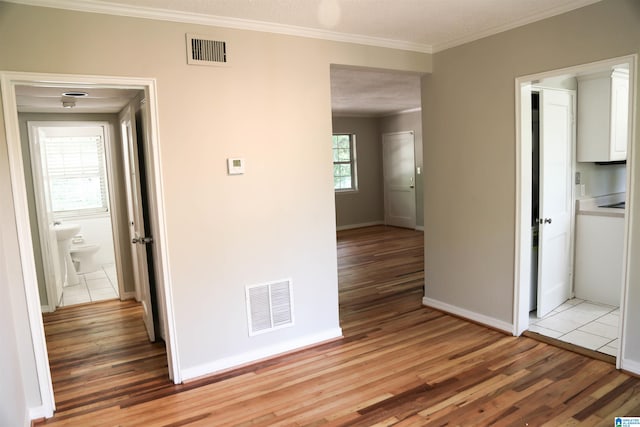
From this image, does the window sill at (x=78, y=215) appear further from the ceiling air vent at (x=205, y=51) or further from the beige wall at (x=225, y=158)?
the ceiling air vent at (x=205, y=51)

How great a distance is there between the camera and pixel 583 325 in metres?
3.64

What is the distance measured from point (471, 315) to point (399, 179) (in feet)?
18.6

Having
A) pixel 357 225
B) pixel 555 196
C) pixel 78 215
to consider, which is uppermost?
pixel 555 196

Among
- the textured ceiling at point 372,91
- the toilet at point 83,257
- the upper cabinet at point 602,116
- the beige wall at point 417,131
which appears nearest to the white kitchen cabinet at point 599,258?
the upper cabinet at point 602,116

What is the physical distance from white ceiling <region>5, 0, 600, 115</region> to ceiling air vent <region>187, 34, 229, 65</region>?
0.12 meters

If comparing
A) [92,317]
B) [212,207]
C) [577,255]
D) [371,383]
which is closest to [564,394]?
[371,383]

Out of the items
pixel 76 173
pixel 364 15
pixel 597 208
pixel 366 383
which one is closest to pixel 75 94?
pixel 364 15

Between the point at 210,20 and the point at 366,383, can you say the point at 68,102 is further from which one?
the point at 366,383

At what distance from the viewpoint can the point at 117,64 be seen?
104 inches

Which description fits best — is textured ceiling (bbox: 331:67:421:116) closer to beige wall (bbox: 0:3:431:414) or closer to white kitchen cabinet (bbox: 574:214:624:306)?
beige wall (bbox: 0:3:431:414)

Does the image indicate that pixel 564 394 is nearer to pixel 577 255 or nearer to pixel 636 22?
pixel 577 255

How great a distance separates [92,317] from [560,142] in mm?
4757

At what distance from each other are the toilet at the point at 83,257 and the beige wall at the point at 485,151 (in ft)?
15.6

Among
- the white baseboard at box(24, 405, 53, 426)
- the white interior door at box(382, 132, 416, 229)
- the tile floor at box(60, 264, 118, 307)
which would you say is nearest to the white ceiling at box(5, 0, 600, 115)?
the white baseboard at box(24, 405, 53, 426)
